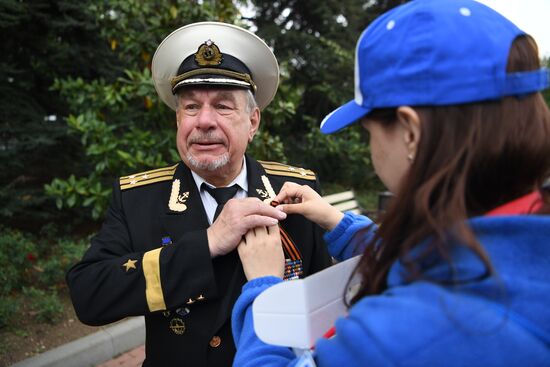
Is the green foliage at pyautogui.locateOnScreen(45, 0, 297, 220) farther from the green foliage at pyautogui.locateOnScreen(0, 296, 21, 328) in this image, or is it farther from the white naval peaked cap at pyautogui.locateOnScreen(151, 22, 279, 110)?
the white naval peaked cap at pyautogui.locateOnScreen(151, 22, 279, 110)

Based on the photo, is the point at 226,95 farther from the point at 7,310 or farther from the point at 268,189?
the point at 7,310

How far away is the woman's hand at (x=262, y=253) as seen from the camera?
1218mm

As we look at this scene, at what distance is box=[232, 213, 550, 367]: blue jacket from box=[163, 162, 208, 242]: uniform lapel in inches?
40.7

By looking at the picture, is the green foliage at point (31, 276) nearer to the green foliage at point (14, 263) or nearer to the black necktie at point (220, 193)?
the green foliage at point (14, 263)

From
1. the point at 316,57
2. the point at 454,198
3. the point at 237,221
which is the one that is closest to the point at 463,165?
the point at 454,198

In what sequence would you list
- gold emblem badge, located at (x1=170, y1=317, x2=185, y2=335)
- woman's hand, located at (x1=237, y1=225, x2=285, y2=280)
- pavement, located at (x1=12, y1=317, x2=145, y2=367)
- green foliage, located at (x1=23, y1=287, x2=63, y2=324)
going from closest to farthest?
woman's hand, located at (x1=237, y1=225, x2=285, y2=280) < gold emblem badge, located at (x1=170, y1=317, x2=185, y2=335) < pavement, located at (x1=12, y1=317, x2=145, y2=367) < green foliage, located at (x1=23, y1=287, x2=63, y2=324)

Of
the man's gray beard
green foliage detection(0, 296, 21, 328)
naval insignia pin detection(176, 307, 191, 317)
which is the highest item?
the man's gray beard

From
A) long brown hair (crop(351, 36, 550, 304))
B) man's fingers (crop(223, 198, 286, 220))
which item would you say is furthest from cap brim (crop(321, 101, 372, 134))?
man's fingers (crop(223, 198, 286, 220))

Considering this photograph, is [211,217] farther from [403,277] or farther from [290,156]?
[290,156]

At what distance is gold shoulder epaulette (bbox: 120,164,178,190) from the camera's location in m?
1.79

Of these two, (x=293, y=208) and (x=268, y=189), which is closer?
(x=293, y=208)

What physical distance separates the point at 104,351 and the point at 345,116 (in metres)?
3.22

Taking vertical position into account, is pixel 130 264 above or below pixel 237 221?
below

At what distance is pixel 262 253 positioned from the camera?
1.27m
